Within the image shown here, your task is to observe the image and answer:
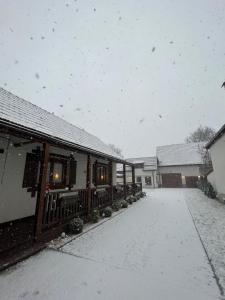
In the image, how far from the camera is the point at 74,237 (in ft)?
15.5

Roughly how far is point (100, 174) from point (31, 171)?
627 centimetres

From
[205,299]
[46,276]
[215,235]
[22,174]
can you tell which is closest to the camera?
[205,299]

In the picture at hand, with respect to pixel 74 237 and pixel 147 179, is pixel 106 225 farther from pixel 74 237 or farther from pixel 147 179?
pixel 147 179

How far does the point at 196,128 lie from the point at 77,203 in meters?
38.5

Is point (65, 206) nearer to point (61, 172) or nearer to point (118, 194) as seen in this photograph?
point (61, 172)

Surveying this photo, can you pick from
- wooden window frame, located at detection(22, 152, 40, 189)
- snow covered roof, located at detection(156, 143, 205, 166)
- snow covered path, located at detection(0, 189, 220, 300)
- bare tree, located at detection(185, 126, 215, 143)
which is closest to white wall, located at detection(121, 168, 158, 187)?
snow covered roof, located at detection(156, 143, 205, 166)

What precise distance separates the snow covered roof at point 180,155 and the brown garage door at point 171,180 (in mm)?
2366

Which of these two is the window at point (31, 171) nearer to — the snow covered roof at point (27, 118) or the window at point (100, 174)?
the snow covered roof at point (27, 118)

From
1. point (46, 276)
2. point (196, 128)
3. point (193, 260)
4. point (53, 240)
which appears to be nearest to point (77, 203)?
point (53, 240)

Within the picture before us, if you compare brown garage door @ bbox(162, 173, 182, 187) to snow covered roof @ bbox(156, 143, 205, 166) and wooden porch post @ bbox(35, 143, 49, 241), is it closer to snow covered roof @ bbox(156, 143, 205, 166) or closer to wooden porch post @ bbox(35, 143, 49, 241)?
snow covered roof @ bbox(156, 143, 205, 166)

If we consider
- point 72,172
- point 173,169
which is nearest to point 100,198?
point 72,172

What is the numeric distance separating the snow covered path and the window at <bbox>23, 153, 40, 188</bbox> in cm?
319

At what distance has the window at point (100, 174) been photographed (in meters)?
10.9

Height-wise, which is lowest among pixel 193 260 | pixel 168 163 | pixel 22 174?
pixel 193 260
